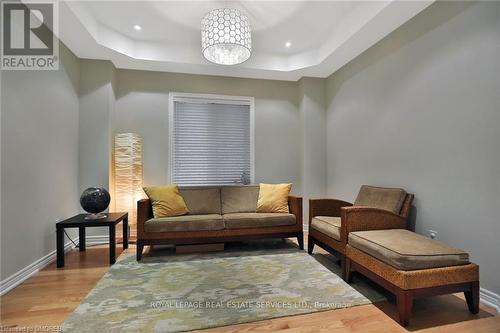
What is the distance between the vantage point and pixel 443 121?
246 cm

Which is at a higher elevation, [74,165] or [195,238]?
[74,165]

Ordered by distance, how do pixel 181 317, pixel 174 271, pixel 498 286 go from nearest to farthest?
1. pixel 181 317
2. pixel 498 286
3. pixel 174 271

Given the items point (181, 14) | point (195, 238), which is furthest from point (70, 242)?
point (181, 14)

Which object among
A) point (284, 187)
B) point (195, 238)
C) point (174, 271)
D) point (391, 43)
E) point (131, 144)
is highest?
point (391, 43)

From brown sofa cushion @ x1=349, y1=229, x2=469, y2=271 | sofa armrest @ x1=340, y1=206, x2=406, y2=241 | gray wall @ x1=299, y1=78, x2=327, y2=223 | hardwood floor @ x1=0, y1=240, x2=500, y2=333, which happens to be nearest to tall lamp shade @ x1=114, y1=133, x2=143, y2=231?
hardwood floor @ x1=0, y1=240, x2=500, y2=333

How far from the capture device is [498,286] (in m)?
2.00

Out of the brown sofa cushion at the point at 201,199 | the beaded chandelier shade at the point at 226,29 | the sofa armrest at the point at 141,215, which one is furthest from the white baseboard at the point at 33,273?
the beaded chandelier shade at the point at 226,29

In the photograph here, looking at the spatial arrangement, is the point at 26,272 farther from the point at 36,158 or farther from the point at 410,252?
the point at 410,252

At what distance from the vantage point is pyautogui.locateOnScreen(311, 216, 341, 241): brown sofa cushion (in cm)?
266

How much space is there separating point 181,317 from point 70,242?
2.57 metres

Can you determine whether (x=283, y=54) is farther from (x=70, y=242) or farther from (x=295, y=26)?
(x=70, y=242)

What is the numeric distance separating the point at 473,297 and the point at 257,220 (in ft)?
6.95

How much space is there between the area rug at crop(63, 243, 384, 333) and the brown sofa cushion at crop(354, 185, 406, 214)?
0.90 meters

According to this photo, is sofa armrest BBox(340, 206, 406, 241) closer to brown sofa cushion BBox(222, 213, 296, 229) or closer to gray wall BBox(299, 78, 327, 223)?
brown sofa cushion BBox(222, 213, 296, 229)
